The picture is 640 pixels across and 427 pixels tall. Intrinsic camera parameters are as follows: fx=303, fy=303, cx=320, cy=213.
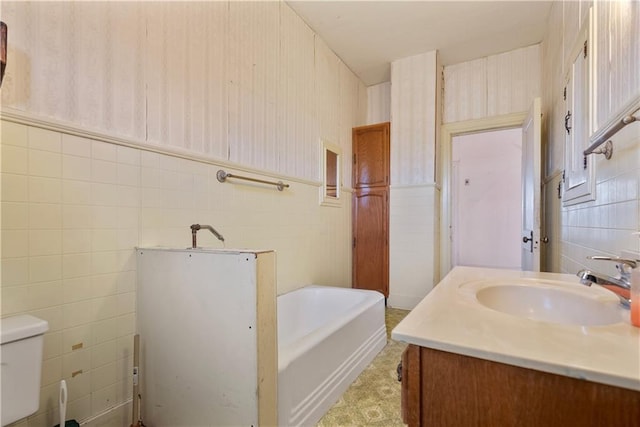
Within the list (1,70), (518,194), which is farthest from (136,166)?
(518,194)

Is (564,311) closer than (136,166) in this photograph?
Yes

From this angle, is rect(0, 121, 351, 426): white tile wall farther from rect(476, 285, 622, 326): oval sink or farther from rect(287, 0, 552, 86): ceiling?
rect(287, 0, 552, 86): ceiling

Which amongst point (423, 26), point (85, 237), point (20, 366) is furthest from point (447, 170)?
point (20, 366)

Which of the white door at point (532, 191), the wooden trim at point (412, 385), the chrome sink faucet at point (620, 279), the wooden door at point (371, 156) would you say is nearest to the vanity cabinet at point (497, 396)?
the wooden trim at point (412, 385)

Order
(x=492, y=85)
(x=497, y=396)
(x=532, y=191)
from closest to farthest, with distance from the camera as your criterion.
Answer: (x=497, y=396) → (x=532, y=191) → (x=492, y=85)

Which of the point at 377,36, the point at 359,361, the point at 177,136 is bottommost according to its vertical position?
the point at 359,361

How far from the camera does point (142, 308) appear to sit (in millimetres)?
1420

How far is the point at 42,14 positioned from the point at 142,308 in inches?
49.6

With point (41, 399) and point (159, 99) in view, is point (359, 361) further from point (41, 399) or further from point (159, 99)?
point (159, 99)

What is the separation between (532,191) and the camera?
2432 millimetres

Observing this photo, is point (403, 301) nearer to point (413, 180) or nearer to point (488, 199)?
point (413, 180)

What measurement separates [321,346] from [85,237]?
1186 mm

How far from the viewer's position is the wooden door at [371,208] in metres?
3.42

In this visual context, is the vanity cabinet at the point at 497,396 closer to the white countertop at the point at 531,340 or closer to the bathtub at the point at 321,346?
the white countertop at the point at 531,340
